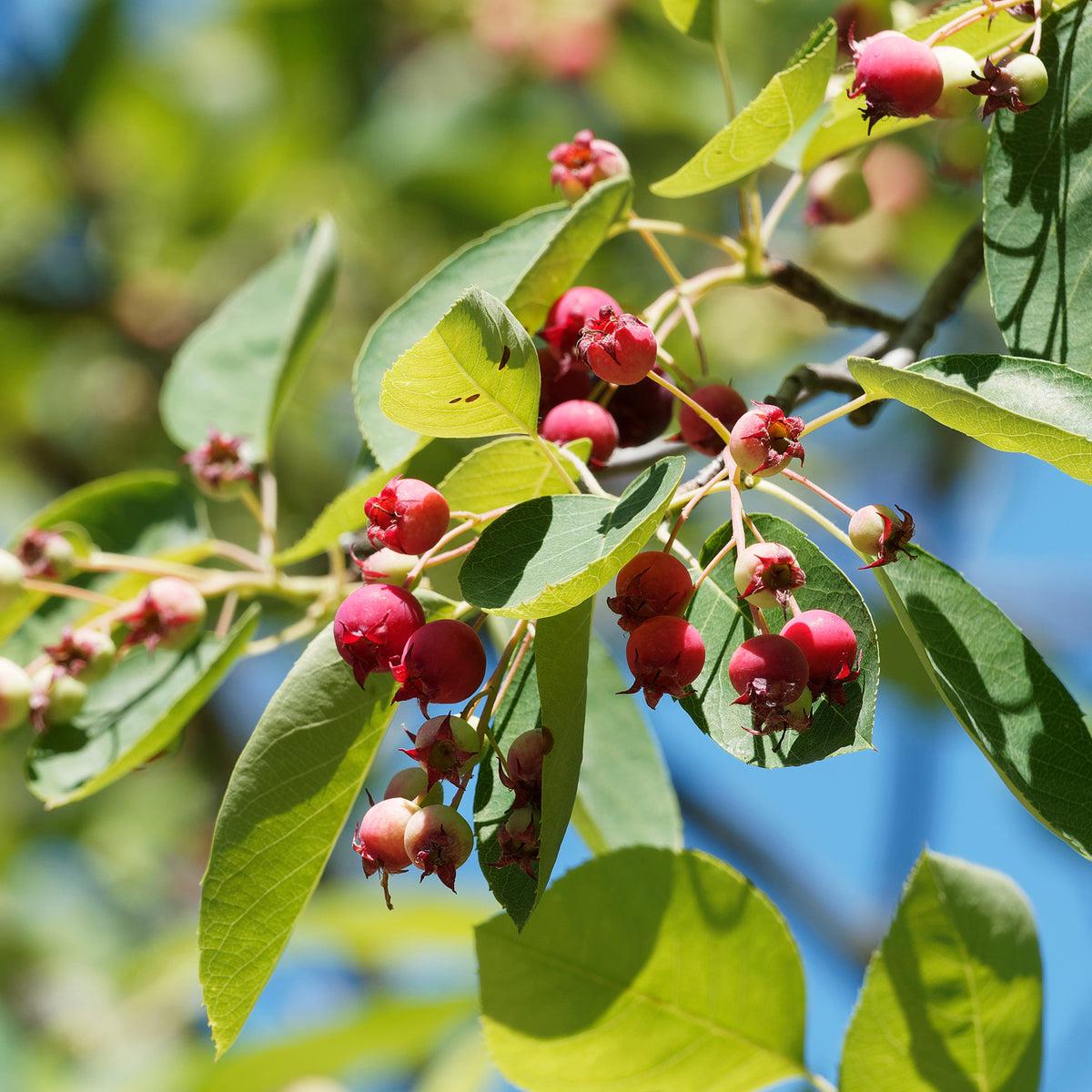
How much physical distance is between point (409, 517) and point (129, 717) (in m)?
0.72

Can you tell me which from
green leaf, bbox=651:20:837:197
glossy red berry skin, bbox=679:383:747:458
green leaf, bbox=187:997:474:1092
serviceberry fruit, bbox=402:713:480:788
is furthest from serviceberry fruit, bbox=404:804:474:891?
green leaf, bbox=187:997:474:1092

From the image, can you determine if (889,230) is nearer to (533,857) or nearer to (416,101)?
(416,101)

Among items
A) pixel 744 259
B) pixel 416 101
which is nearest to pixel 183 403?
pixel 744 259

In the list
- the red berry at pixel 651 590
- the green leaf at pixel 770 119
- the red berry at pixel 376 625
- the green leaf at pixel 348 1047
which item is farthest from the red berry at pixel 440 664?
the green leaf at pixel 348 1047

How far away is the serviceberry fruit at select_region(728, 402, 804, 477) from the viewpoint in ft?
3.27

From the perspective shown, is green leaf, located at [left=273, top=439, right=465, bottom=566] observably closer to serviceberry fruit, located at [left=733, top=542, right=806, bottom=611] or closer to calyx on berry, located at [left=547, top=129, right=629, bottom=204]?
calyx on berry, located at [left=547, top=129, right=629, bottom=204]

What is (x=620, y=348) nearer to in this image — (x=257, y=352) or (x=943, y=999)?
(x=943, y=999)

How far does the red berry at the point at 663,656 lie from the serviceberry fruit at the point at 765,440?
0.49 ft

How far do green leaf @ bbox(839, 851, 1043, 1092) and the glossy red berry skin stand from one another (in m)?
0.54

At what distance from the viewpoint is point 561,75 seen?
436 cm

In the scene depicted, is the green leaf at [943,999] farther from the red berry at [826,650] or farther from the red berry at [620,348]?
the red berry at [620,348]

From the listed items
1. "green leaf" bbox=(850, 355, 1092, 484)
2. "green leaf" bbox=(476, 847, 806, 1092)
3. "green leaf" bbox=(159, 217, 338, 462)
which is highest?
"green leaf" bbox=(850, 355, 1092, 484)

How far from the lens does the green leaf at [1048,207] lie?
1.09m

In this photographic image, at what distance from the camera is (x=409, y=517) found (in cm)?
109
